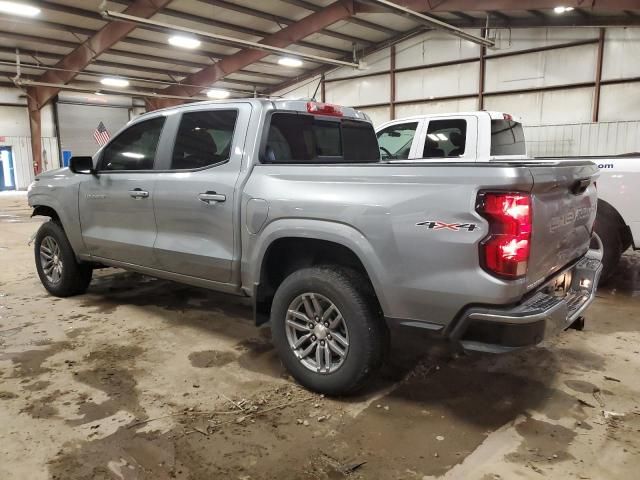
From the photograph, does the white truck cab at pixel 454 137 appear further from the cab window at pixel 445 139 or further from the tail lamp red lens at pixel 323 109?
the tail lamp red lens at pixel 323 109

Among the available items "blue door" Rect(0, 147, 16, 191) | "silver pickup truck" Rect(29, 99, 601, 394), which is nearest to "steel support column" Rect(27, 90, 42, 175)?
"blue door" Rect(0, 147, 16, 191)

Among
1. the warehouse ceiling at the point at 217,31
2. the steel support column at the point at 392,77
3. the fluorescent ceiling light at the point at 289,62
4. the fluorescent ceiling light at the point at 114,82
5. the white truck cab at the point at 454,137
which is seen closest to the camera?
the white truck cab at the point at 454,137

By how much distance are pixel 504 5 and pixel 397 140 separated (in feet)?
22.7

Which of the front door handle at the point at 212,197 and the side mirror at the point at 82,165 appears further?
the side mirror at the point at 82,165

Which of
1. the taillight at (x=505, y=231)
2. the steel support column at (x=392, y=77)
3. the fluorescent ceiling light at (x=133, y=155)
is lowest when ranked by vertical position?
the taillight at (x=505, y=231)

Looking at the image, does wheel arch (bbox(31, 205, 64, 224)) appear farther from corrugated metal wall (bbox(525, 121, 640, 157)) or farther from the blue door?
the blue door

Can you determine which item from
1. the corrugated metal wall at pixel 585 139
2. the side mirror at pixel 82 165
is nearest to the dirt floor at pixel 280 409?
the side mirror at pixel 82 165

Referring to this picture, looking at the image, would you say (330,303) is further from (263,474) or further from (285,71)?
(285,71)

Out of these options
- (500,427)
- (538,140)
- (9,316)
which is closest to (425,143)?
(500,427)

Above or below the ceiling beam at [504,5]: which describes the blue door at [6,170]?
below

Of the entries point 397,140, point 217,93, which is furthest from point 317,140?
point 217,93

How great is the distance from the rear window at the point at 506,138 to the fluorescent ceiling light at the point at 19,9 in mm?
11398

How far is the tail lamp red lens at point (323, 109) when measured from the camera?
139 inches

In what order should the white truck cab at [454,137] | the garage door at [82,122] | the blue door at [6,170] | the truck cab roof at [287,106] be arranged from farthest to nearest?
the garage door at [82,122], the blue door at [6,170], the white truck cab at [454,137], the truck cab roof at [287,106]
